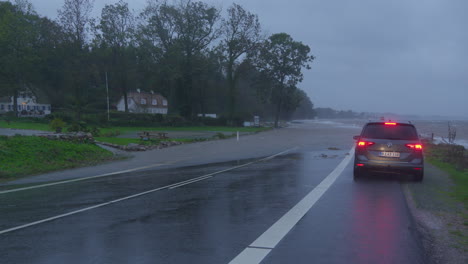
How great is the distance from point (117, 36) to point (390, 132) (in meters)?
59.9

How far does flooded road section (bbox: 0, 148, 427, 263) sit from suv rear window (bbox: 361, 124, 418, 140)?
4.40 feet

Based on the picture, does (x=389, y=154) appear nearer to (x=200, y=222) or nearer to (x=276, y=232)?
(x=276, y=232)

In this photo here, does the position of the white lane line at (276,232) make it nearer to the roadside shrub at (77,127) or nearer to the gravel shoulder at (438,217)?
the gravel shoulder at (438,217)

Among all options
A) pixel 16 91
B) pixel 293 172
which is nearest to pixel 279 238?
pixel 293 172

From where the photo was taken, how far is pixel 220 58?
66.9 m

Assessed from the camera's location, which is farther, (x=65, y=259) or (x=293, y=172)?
(x=293, y=172)

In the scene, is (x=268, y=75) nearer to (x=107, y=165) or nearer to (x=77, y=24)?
(x=77, y=24)

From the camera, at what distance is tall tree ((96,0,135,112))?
6381 cm

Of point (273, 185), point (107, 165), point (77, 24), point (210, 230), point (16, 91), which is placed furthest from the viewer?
point (16, 91)

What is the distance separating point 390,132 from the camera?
11.7 metres

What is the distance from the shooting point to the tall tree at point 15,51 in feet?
207

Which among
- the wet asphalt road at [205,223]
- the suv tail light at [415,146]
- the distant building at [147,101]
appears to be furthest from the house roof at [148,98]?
the suv tail light at [415,146]

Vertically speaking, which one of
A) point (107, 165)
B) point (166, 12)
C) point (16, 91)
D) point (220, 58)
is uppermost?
point (166, 12)

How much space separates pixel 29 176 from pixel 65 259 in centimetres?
1038
